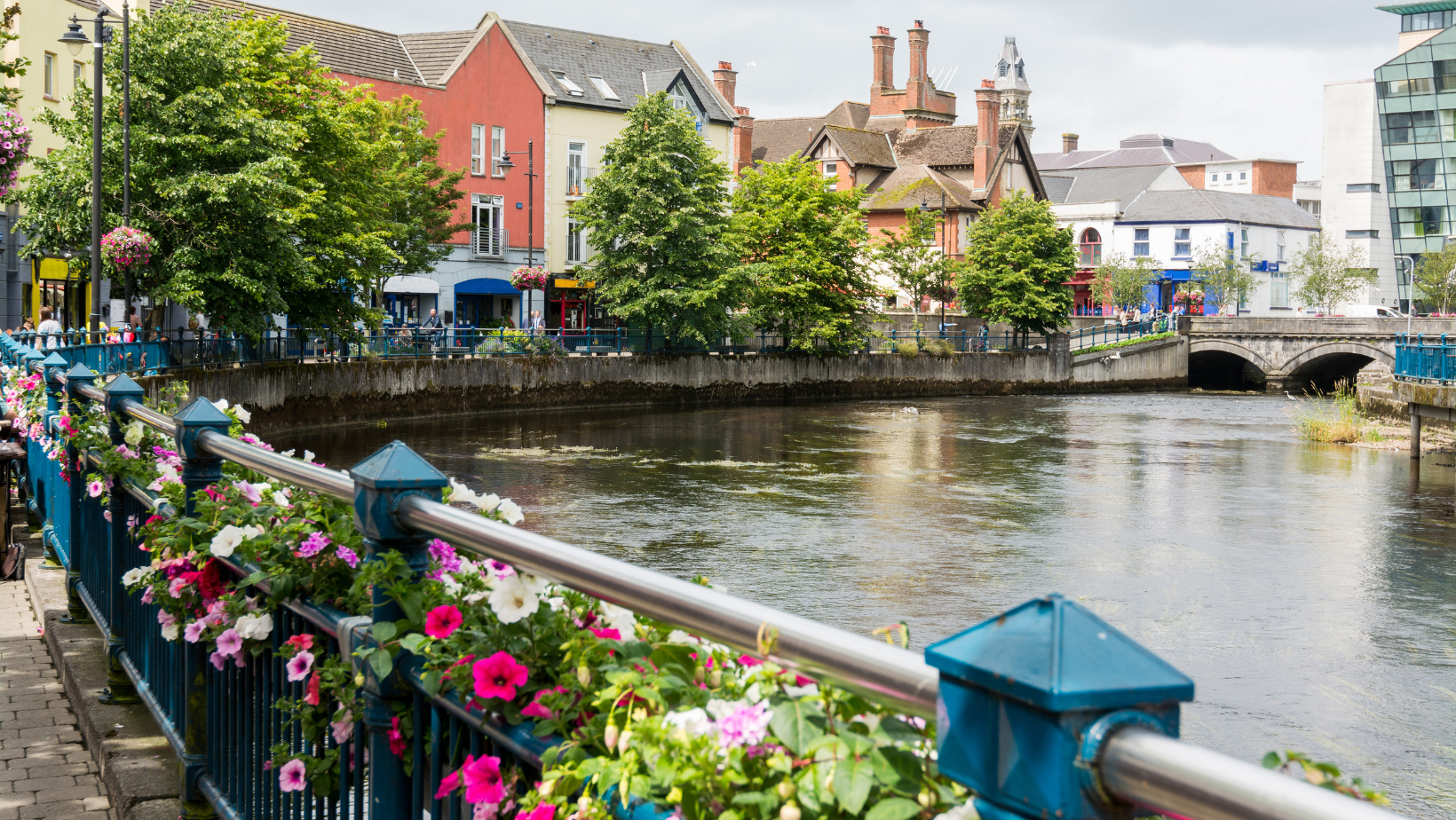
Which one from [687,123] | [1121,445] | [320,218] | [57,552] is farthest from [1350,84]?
[57,552]

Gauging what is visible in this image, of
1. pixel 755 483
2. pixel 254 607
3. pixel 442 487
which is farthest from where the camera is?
pixel 755 483

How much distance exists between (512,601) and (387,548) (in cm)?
51

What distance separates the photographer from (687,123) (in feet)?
153

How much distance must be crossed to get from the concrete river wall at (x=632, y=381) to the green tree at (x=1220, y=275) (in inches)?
704

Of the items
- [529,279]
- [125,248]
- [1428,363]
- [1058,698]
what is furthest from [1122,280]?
[1058,698]

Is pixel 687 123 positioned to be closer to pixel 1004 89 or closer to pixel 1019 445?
pixel 1019 445

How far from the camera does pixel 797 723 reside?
1.78m

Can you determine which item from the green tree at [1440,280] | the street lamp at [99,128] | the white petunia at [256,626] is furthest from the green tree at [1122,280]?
the white petunia at [256,626]

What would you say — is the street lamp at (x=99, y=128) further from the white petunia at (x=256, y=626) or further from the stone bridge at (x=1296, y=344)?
the stone bridge at (x=1296, y=344)

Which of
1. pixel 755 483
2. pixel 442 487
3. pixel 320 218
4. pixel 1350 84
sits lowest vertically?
pixel 755 483

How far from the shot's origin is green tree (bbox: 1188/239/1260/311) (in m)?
82.6

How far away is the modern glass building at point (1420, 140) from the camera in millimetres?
83938

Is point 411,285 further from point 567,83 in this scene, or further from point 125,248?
point 125,248

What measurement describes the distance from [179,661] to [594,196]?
1688 inches
